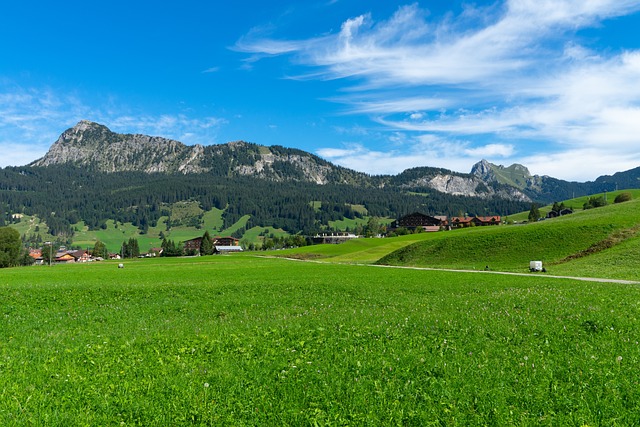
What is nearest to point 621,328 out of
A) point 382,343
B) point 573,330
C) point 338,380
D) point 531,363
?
point 573,330

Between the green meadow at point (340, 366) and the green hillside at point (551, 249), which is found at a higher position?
the green meadow at point (340, 366)

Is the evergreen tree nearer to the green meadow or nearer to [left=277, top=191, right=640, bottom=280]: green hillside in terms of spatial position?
[left=277, top=191, right=640, bottom=280]: green hillside

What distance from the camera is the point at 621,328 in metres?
14.0

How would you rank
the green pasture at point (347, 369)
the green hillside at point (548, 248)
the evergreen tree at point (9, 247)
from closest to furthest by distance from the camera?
the green pasture at point (347, 369) → the green hillside at point (548, 248) → the evergreen tree at point (9, 247)

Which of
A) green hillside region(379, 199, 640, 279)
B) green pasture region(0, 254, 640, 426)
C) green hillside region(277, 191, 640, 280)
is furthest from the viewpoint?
green hillside region(379, 199, 640, 279)

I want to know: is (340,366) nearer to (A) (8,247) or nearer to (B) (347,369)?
(B) (347,369)

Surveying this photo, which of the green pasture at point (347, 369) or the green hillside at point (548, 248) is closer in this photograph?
the green pasture at point (347, 369)

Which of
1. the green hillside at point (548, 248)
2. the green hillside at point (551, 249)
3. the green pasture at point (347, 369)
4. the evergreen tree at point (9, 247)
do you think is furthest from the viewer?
the evergreen tree at point (9, 247)

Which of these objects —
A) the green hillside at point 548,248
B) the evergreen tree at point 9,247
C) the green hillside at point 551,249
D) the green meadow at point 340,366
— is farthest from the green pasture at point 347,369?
the evergreen tree at point 9,247

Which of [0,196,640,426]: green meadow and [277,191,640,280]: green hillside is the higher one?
[0,196,640,426]: green meadow

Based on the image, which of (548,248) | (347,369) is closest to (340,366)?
(347,369)

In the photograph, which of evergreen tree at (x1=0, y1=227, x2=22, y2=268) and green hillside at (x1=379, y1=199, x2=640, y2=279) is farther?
evergreen tree at (x1=0, y1=227, x2=22, y2=268)

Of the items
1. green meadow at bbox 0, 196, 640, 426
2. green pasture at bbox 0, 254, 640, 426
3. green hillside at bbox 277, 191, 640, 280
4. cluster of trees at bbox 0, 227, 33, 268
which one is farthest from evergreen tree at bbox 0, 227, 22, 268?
green pasture at bbox 0, 254, 640, 426

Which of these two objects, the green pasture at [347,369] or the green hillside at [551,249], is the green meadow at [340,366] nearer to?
the green pasture at [347,369]
